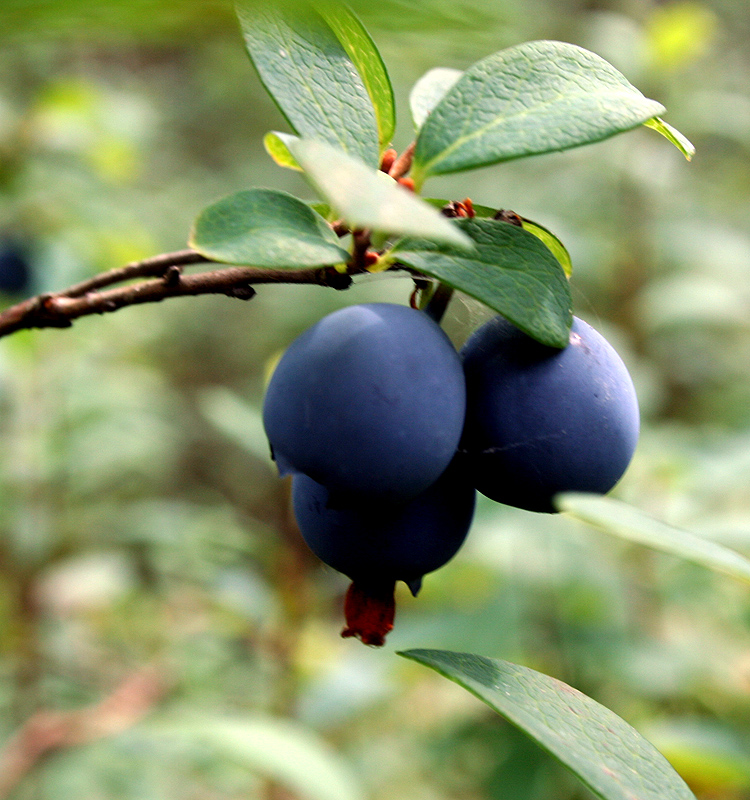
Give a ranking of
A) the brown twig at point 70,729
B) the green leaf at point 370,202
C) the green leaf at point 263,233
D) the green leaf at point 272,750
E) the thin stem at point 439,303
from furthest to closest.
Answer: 1. the brown twig at point 70,729
2. the green leaf at point 272,750
3. the thin stem at point 439,303
4. the green leaf at point 263,233
5. the green leaf at point 370,202

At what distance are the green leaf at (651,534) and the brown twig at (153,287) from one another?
19cm

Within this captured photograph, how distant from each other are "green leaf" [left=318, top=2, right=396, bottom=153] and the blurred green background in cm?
9

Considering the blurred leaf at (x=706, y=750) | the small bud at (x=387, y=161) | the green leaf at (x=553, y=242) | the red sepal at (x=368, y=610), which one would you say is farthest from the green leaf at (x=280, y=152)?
the blurred leaf at (x=706, y=750)

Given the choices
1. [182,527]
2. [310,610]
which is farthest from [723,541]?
[182,527]

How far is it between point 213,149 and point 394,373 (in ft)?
16.0

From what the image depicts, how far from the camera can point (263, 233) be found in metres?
0.44

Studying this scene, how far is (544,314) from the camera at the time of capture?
48 cm

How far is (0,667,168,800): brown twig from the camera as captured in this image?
130 cm

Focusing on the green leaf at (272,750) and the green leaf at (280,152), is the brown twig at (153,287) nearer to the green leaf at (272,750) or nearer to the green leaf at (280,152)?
the green leaf at (280,152)

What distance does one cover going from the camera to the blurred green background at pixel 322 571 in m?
1.34

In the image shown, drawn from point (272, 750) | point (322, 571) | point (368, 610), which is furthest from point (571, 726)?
point (272, 750)

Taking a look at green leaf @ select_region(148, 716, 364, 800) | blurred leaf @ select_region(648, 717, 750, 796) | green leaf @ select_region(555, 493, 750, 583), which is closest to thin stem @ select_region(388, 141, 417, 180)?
green leaf @ select_region(555, 493, 750, 583)

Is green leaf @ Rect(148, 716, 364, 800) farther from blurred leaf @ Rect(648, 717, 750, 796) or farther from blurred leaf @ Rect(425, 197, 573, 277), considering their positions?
blurred leaf @ Rect(425, 197, 573, 277)

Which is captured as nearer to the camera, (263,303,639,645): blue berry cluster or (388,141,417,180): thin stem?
(263,303,639,645): blue berry cluster
